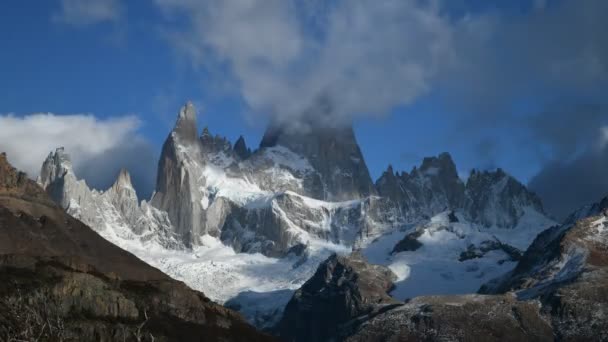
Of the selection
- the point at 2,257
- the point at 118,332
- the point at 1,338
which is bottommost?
the point at 1,338

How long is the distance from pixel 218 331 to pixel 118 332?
190 ft

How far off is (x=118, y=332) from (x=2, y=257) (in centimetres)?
5970

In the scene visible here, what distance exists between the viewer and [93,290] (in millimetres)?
170250

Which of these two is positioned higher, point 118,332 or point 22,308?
point 118,332

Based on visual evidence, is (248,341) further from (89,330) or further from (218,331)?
(89,330)

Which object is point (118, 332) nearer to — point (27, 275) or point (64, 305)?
point (64, 305)

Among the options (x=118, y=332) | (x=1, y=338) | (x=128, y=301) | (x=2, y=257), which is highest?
(x=2, y=257)

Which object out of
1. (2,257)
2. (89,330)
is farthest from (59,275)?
(89,330)

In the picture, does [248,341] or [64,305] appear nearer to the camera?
[64,305]

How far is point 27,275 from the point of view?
589 feet

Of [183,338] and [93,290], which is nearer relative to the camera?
[93,290]

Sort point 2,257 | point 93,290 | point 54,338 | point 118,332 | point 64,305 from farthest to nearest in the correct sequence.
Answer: point 2,257 < point 93,290 < point 64,305 < point 118,332 < point 54,338

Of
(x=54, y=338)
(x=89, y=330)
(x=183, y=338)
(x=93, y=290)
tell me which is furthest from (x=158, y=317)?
(x=54, y=338)

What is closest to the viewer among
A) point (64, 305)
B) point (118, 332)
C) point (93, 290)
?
point (118, 332)
